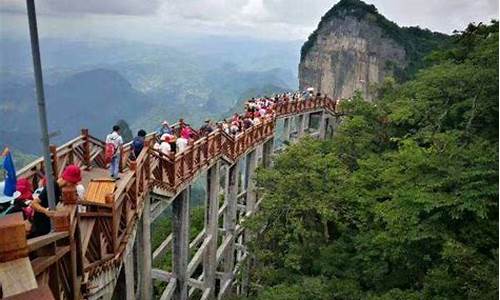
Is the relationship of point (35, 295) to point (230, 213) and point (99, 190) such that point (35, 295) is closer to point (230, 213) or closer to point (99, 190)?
point (99, 190)

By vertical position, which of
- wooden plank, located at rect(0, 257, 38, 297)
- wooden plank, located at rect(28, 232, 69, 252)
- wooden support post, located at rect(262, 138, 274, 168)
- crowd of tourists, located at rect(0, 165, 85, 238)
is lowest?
wooden support post, located at rect(262, 138, 274, 168)

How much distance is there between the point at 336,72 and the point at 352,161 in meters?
43.3

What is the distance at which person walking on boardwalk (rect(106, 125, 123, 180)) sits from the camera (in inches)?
328

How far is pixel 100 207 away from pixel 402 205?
232 inches

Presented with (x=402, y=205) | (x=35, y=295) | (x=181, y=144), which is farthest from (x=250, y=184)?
(x=35, y=295)

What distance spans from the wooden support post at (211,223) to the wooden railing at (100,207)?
0.70 m

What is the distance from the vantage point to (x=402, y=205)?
8.88 metres

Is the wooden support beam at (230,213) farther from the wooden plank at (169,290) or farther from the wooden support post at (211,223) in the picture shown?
the wooden plank at (169,290)

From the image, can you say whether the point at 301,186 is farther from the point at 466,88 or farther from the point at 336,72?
the point at 336,72

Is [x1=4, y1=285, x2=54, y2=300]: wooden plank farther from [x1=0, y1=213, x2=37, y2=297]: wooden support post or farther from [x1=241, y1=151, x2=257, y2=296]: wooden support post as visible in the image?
[x1=241, y1=151, x2=257, y2=296]: wooden support post

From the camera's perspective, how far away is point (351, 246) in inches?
445

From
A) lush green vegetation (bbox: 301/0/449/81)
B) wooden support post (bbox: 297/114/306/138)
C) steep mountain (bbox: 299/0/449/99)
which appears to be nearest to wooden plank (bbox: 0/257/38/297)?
wooden support post (bbox: 297/114/306/138)

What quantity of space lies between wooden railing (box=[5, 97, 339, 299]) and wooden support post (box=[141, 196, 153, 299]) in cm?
51

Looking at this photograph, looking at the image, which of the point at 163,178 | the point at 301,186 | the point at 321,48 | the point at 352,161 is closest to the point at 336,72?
the point at 321,48
